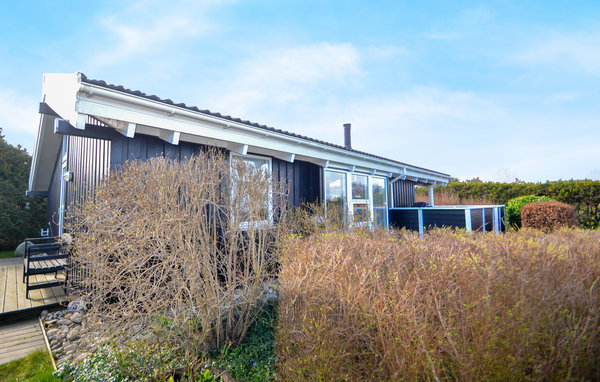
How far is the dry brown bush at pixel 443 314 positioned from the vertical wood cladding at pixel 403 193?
31.2 ft

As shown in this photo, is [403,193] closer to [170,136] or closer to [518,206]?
[518,206]

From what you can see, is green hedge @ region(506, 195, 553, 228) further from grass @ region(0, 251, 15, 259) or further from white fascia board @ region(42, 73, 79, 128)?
grass @ region(0, 251, 15, 259)

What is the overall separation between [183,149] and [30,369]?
3.77m

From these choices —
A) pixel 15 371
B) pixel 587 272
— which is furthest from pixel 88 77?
pixel 587 272

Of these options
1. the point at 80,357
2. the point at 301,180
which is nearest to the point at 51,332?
the point at 80,357

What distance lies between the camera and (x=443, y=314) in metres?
1.94

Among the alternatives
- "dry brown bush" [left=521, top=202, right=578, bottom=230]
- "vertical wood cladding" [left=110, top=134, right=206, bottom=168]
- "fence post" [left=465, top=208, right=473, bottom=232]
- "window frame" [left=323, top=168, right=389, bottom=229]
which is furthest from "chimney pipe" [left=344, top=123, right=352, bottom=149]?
"vertical wood cladding" [left=110, top=134, right=206, bottom=168]

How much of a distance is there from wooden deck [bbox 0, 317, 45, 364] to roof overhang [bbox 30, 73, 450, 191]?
311 cm

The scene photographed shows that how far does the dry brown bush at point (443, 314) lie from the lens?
1.59 m

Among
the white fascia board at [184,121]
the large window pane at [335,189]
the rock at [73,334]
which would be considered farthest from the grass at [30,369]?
the large window pane at [335,189]

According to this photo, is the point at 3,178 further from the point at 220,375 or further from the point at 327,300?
the point at 327,300

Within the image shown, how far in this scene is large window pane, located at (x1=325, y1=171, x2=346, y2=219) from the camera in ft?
25.7

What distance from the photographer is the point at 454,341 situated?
1.74 meters

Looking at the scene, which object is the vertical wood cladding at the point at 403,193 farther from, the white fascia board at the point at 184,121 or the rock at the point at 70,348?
the rock at the point at 70,348
